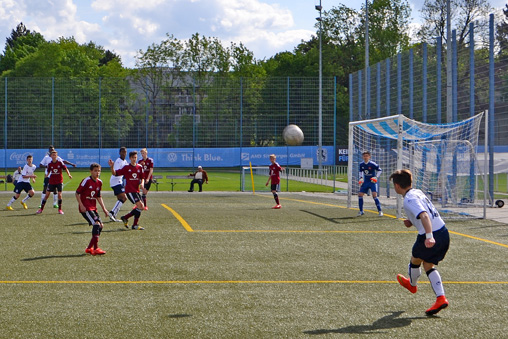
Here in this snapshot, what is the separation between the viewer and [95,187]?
11.5 metres

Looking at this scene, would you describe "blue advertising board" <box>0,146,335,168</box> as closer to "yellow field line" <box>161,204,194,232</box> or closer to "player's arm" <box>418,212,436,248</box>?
"yellow field line" <box>161,204,194,232</box>

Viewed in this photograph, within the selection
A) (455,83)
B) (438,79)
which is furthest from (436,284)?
(438,79)

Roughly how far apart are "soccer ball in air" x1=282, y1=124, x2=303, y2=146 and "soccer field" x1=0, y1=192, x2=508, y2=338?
76.7ft

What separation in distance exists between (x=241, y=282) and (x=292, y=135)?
3080cm

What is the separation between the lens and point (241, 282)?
352 inches

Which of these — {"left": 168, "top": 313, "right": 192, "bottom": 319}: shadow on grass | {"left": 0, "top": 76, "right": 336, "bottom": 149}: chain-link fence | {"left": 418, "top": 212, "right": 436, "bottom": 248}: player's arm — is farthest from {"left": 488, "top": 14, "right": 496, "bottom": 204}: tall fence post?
{"left": 0, "top": 76, "right": 336, "bottom": 149}: chain-link fence

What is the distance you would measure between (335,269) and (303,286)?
1413 mm

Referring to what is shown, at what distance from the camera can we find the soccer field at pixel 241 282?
6.63 m

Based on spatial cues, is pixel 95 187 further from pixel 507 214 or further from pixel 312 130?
pixel 312 130

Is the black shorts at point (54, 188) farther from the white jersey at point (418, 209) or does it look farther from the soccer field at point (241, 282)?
the white jersey at point (418, 209)

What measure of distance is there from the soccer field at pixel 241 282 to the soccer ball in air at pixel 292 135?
23.4m

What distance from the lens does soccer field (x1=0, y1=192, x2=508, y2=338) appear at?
261 inches

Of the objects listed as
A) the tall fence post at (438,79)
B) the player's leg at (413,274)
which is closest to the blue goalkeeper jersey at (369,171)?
the tall fence post at (438,79)

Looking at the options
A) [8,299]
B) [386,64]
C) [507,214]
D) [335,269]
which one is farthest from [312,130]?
[8,299]
